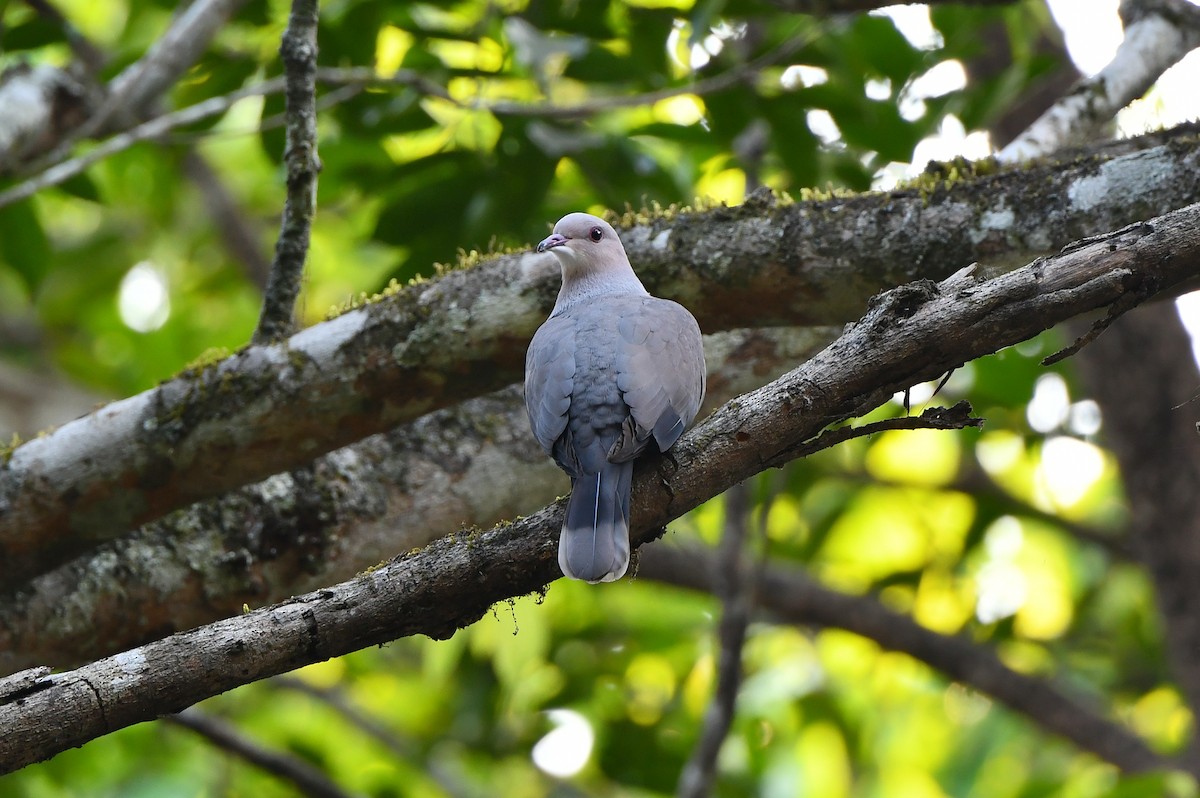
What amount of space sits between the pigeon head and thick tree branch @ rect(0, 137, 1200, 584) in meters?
0.10

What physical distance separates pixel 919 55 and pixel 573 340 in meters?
2.53

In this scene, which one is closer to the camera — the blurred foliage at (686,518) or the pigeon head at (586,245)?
the pigeon head at (586,245)

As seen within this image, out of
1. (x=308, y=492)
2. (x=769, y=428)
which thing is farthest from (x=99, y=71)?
(x=769, y=428)

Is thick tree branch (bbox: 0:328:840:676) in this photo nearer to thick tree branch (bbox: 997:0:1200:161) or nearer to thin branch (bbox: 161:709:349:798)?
thin branch (bbox: 161:709:349:798)

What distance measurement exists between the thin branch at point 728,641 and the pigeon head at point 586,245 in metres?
1.04

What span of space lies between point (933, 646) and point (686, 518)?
1.45 metres

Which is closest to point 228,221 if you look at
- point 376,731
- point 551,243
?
point 376,731

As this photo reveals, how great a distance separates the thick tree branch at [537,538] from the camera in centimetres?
216

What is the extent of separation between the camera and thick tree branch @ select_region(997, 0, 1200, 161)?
422 cm

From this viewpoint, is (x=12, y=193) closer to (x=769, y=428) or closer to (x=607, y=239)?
(x=607, y=239)

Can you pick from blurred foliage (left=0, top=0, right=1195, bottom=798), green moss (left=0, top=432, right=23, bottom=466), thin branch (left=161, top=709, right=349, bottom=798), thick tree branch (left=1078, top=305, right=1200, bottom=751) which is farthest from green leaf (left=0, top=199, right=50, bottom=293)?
thick tree branch (left=1078, top=305, right=1200, bottom=751)

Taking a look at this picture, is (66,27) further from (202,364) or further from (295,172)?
(202,364)

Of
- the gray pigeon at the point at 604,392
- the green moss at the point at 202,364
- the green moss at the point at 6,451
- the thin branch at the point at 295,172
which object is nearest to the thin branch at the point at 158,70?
the thin branch at the point at 295,172

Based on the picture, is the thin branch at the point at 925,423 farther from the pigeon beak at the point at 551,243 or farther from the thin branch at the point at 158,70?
the thin branch at the point at 158,70
